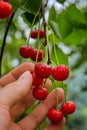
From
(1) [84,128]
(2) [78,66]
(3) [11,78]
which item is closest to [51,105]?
(3) [11,78]

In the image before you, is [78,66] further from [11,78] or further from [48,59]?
[48,59]

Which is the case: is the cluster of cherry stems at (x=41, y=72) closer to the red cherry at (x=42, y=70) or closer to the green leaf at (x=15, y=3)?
the red cherry at (x=42, y=70)

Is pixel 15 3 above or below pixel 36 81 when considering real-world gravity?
above

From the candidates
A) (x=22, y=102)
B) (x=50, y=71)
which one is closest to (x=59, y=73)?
(x=50, y=71)

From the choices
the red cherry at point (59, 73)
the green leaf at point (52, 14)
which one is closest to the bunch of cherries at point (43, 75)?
the red cherry at point (59, 73)

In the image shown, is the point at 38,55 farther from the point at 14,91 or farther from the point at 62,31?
the point at 62,31

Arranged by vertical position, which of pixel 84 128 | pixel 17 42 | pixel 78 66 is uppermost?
pixel 17 42
